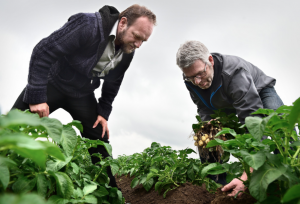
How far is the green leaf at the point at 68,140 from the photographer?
1.13m

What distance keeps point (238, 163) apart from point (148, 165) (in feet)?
4.84

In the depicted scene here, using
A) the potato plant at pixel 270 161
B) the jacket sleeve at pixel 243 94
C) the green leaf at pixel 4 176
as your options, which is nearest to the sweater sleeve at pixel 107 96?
the jacket sleeve at pixel 243 94

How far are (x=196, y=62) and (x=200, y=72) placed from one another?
0.36ft

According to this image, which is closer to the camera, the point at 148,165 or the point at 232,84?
the point at 232,84

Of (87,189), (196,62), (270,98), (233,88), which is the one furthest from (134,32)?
(87,189)

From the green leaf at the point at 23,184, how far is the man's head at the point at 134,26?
179 cm

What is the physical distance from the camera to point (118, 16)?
245cm

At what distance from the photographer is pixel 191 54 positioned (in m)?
2.26

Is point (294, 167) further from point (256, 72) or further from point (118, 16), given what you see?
point (118, 16)

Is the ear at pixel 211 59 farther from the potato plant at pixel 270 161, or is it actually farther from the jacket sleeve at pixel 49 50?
the potato plant at pixel 270 161

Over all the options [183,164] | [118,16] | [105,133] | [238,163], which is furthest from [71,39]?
[238,163]

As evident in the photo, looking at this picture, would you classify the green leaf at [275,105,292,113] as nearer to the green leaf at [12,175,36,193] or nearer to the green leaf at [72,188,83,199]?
the green leaf at [72,188,83,199]

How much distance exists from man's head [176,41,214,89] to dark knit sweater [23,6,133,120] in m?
0.78

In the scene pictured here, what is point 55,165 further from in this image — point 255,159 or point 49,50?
point 49,50
